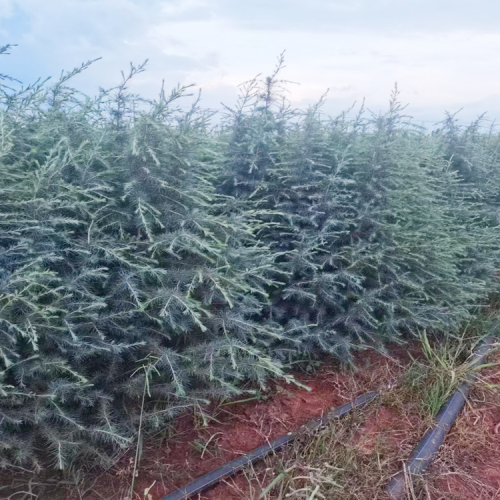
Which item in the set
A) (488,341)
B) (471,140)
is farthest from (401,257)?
(471,140)

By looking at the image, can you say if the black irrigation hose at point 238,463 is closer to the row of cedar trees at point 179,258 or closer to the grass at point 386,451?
the grass at point 386,451

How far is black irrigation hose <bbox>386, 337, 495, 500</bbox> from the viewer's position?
2232 mm

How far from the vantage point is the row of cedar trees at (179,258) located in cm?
209

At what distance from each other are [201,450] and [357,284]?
51.4 inches

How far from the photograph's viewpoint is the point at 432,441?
8.36 feet

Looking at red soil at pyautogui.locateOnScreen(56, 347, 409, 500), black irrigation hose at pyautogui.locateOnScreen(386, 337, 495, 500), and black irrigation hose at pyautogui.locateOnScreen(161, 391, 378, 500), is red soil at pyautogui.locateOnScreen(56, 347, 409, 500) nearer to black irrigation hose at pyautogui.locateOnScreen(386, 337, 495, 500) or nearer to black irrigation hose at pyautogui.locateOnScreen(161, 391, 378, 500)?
black irrigation hose at pyautogui.locateOnScreen(161, 391, 378, 500)

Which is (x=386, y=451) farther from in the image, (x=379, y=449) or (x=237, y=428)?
(x=237, y=428)

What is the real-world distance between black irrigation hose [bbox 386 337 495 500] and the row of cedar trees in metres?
0.50

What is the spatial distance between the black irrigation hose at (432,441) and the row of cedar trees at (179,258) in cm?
50

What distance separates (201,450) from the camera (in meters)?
2.44

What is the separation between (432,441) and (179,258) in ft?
5.20

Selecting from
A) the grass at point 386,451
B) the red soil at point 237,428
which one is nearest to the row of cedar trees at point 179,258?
the red soil at point 237,428

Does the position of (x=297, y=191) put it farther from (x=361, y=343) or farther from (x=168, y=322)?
(x=168, y=322)

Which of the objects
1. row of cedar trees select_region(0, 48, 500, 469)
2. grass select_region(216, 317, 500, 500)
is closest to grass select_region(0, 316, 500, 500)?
grass select_region(216, 317, 500, 500)
